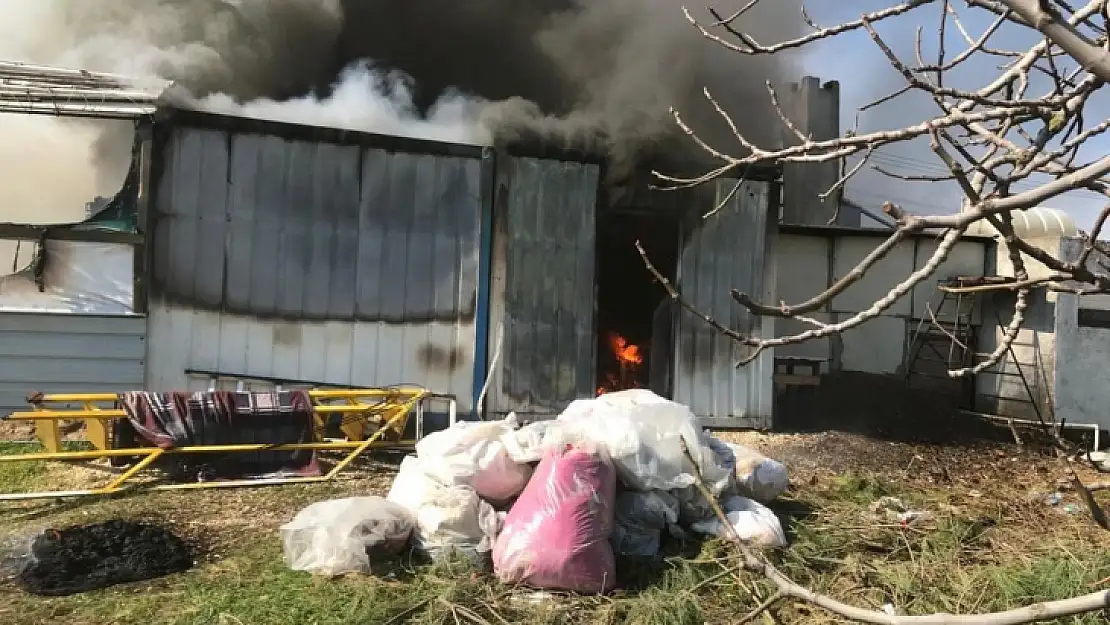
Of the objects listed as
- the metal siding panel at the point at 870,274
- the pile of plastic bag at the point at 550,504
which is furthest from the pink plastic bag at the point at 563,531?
the metal siding panel at the point at 870,274

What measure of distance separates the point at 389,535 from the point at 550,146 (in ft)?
16.6

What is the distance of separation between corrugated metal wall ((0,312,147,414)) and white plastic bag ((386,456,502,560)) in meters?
4.20

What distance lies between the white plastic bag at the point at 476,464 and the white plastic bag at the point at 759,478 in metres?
1.55

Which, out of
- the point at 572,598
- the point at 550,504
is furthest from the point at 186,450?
the point at 572,598

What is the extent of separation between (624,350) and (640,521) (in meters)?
5.64

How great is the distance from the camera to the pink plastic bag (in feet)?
11.4

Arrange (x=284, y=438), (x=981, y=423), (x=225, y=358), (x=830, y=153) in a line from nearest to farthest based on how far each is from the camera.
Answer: (x=830, y=153) < (x=284, y=438) < (x=225, y=358) < (x=981, y=423)

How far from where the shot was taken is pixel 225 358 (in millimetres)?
6895

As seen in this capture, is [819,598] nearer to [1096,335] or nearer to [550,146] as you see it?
[550,146]

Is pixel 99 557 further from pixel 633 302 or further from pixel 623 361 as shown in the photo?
pixel 633 302

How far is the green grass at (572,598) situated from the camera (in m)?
3.24

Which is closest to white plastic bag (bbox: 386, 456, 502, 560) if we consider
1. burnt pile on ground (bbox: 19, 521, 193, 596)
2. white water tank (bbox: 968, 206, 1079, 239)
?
burnt pile on ground (bbox: 19, 521, 193, 596)

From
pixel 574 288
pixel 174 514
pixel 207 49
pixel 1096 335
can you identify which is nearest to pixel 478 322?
pixel 574 288

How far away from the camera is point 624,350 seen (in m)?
9.59
